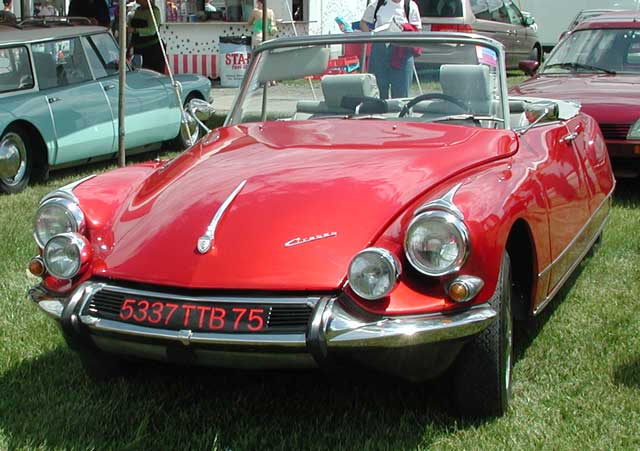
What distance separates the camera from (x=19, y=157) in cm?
832

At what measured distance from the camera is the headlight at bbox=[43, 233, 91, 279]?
141 inches

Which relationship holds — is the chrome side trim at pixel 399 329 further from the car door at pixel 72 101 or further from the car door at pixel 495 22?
the car door at pixel 495 22

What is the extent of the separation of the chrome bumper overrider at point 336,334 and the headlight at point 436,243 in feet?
0.56

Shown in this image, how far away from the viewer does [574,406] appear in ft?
Answer: 12.2

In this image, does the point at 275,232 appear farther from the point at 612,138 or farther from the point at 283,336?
the point at 612,138

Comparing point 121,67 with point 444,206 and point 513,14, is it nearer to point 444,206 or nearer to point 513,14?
point 444,206

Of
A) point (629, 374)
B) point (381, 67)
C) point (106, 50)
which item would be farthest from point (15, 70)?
point (629, 374)

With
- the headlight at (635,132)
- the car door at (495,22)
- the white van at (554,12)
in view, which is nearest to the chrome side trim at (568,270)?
the headlight at (635,132)

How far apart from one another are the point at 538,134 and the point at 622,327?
101cm

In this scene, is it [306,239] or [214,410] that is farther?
[214,410]

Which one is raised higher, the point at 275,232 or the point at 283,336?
the point at 275,232

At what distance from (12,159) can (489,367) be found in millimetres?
5862

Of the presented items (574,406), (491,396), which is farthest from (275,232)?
(574,406)

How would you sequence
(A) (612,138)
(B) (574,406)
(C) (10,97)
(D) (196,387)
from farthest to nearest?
1. (C) (10,97)
2. (A) (612,138)
3. (D) (196,387)
4. (B) (574,406)
